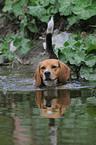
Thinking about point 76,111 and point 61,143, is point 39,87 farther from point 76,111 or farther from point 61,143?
point 61,143

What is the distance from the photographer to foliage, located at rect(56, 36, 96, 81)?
6.32 metres

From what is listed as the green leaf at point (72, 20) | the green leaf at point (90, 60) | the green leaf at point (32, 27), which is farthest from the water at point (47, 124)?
the green leaf at point (32, 27)

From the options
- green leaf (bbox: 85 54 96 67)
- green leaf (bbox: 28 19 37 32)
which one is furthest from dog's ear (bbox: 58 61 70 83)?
green leaf (bbox: 28 19 37 32)

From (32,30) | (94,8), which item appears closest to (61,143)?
(94,8)

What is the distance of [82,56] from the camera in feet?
20.9

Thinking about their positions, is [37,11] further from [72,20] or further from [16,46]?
[16,46]

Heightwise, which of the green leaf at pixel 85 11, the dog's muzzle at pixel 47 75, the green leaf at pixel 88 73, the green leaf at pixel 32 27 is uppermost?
the green leaf at pixel 85 11

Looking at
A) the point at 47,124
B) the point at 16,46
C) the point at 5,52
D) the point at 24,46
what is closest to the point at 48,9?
the point at 24,46

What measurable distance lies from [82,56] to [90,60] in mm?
212

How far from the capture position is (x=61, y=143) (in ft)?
6.20

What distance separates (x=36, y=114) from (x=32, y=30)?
7318mm

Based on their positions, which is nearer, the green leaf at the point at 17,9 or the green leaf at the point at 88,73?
the green leaf at the point at 88,73

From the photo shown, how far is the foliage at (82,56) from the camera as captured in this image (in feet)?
20.7

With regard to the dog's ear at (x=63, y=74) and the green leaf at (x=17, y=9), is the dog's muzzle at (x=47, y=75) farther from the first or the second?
the green leaf at (x=17, y=9)
